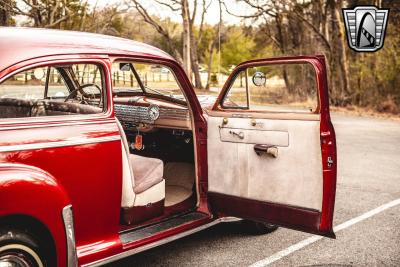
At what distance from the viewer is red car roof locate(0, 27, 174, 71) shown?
281 cm

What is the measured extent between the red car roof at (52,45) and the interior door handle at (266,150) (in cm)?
110

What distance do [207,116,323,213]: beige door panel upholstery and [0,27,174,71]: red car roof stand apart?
0.98 m

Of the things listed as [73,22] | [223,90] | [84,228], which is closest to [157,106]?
[223,90]

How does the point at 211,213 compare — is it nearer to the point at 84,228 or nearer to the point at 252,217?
the point at 252,217

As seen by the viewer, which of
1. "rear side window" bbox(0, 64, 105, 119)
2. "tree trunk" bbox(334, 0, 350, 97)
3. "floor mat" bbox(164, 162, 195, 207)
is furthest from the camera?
"tree trunk" bbox(334, 0, 350, 97)

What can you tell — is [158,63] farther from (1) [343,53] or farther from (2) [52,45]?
(1) [343,53]

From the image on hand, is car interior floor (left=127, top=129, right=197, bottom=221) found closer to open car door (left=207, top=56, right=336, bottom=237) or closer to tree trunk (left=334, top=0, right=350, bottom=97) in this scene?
open car door (left=207, top=56, right=336, bottom=237)

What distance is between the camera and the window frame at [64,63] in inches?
108

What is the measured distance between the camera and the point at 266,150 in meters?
3.75

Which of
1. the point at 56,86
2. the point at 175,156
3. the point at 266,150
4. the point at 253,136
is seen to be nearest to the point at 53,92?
the point at 56,86

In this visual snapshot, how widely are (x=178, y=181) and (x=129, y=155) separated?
1.30 meters

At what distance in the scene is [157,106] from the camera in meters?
4.36

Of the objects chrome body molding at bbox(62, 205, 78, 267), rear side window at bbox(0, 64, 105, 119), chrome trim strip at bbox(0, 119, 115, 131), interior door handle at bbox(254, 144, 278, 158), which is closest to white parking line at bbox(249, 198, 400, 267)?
interior door handle at bbox(254, 144, 278, 158)

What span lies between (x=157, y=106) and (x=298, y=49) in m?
24.8
